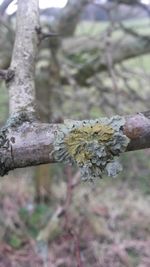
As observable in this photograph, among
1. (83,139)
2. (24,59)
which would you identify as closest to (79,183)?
(24,59)

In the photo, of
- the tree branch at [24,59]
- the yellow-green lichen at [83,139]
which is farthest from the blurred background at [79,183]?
the yellow-green lichen at [83,139]

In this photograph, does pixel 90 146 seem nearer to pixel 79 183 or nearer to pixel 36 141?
pixel 36 141

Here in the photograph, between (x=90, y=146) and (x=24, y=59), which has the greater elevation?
(x=24, y=59)

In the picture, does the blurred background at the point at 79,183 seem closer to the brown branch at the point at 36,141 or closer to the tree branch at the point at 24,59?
the tree branch at the point at 24,59

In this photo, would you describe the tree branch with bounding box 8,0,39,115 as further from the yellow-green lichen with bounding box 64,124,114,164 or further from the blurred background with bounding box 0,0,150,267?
the blurred background with bounding box 0,0,150,267

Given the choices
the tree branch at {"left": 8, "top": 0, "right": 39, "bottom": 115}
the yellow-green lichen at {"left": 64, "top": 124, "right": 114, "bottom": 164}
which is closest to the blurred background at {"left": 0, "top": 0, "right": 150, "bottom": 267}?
the tree branch at {"left": 8, "top": 0, "right": 39, "bottom": 115}

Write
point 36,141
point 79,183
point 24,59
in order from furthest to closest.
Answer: point 79,183 < point 24,59 < point 36,141
